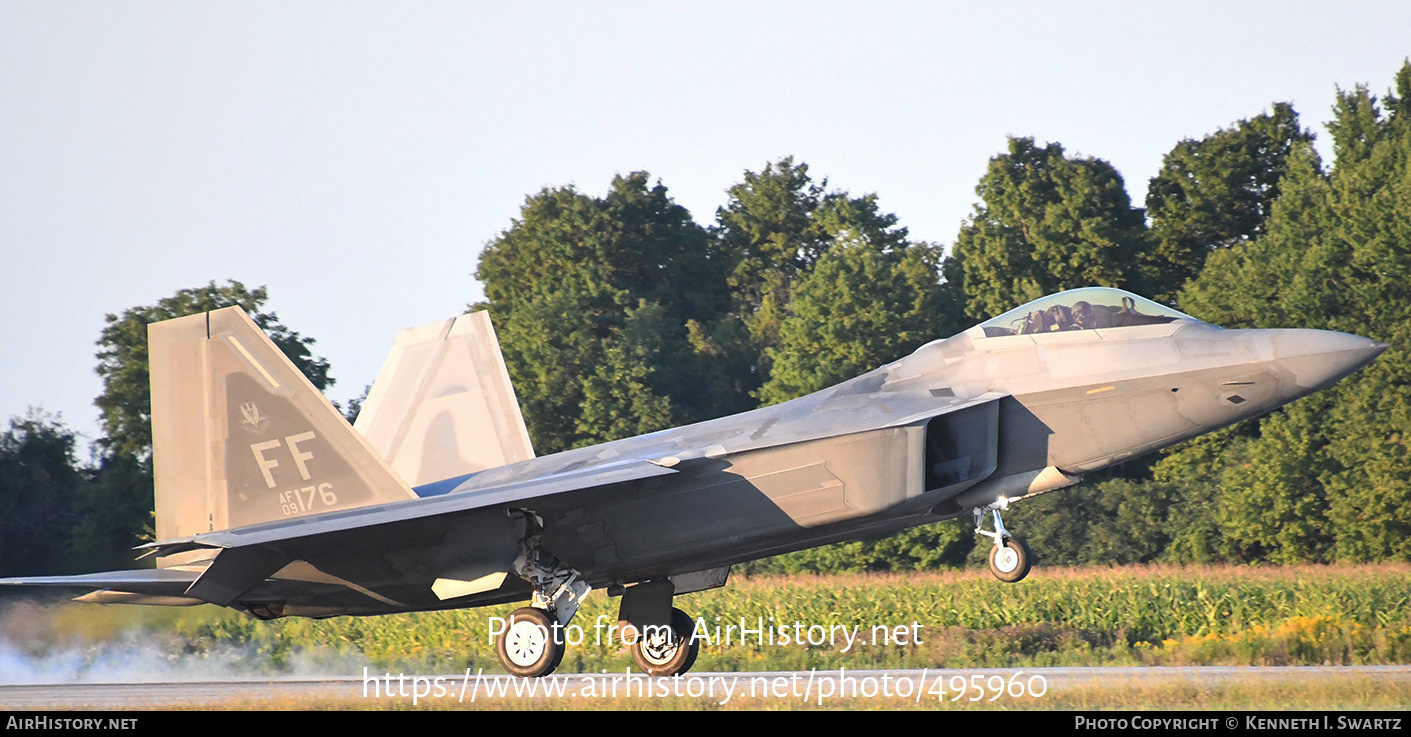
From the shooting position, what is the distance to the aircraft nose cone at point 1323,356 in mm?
10344

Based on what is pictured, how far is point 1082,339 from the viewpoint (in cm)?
1115

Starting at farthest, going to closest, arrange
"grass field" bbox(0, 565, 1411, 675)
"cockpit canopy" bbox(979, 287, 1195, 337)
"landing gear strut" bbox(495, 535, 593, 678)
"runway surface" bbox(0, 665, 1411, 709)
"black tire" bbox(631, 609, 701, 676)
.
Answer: "grass field" bbox(0, 565, 1411, 675) → "runway surface" bbox(0, 665, 1411, 709) → "black tire" bbox(631, 609, 701, 676) → "landing gear strut" bbox(495, 535, 593, 678) → "cockpit canopy" bbox(979, 287, 1195, 337)

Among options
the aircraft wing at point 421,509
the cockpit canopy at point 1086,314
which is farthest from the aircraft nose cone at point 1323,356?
the aircraft wing at point 421,509

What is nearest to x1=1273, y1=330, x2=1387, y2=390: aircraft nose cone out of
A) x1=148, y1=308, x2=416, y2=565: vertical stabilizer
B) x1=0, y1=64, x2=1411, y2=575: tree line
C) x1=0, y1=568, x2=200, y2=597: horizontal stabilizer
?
x1=148, y1=308, x2=416, y2=565: vertical stabilizer

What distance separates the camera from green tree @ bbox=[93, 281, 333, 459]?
32.2 m

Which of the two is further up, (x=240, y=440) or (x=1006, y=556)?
(x=240, y=440)

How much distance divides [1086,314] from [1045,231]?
29.3m

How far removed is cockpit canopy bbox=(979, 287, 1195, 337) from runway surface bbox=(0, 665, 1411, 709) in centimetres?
353

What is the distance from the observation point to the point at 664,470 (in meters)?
10.8

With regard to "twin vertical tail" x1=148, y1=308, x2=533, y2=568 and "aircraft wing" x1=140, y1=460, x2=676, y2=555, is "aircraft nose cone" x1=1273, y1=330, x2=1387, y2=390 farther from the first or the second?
"twin vertical tail" x1=148, y1=308, x2=533, y2=568

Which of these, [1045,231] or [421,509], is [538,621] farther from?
[1045,231]

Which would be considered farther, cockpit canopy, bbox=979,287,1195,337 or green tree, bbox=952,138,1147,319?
green tree, bbox=952,138,1147,319

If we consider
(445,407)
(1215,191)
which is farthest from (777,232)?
(445,407)
